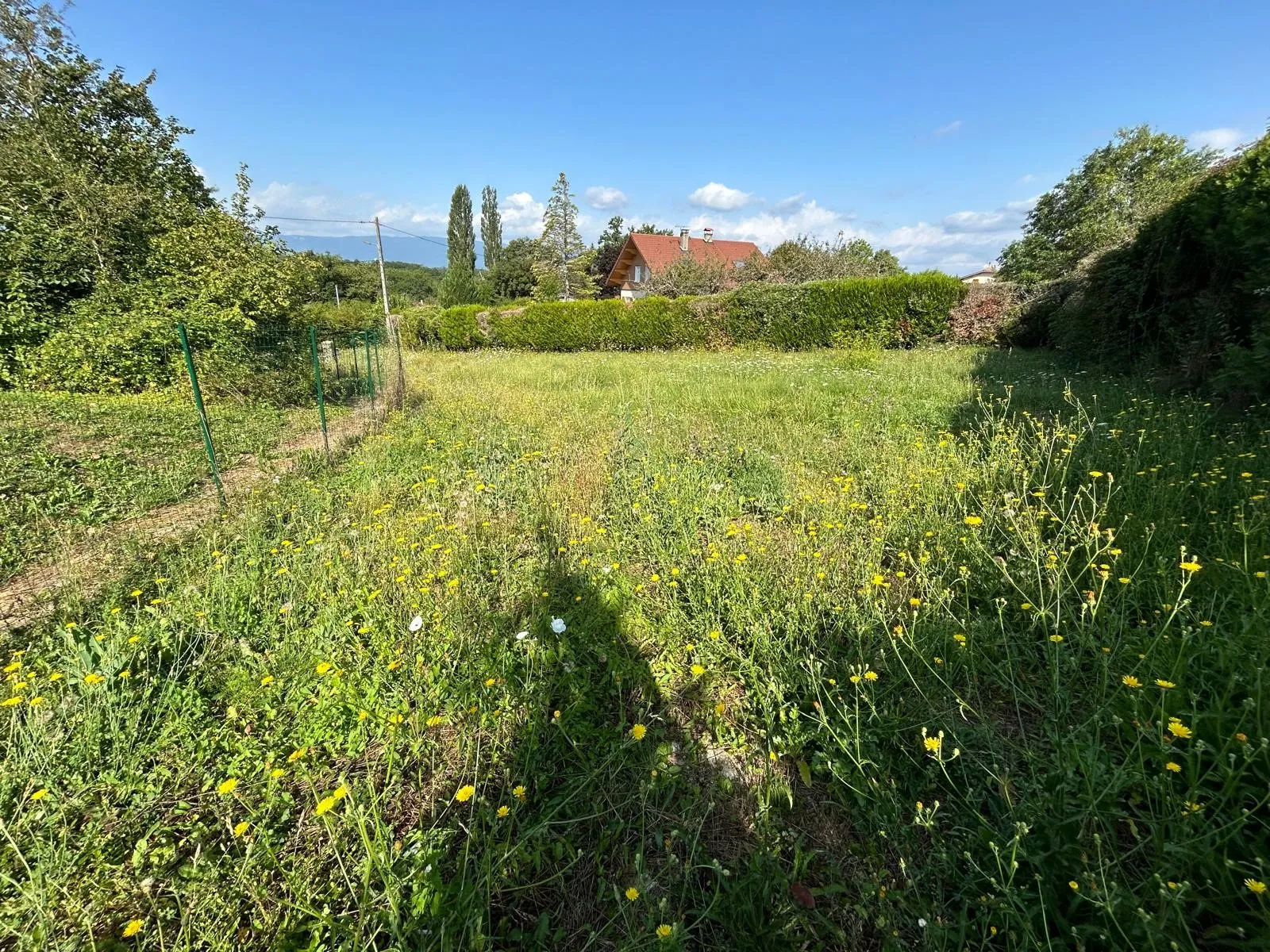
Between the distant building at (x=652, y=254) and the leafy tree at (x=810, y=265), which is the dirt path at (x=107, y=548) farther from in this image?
the distant building at (x=652, y=254)

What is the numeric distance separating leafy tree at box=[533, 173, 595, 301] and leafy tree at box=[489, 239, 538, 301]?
205cm

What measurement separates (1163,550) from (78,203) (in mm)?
14916

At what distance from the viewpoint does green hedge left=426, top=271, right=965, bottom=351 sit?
14.3 meters

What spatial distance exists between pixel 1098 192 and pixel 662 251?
969 inches

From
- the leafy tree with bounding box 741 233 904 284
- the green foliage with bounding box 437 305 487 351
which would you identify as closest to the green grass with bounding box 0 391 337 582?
the green foliage with bounding box 437 305 487 351

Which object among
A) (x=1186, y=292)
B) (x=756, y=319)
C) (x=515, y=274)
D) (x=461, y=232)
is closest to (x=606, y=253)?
(x=515, y=274)

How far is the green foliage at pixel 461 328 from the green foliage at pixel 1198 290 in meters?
20.2

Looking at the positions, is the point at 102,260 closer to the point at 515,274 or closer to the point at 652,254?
the point at 652,254

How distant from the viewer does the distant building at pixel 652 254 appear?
1356 inches

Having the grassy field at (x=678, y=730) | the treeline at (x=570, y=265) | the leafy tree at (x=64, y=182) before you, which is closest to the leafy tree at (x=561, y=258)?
the treeline at (x=570, y=265)

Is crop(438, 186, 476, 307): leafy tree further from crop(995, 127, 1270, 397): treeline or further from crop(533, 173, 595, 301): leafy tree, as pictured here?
crop(995, 127, 1270, 397): treeline

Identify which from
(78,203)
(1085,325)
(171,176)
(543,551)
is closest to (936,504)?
(543,551)

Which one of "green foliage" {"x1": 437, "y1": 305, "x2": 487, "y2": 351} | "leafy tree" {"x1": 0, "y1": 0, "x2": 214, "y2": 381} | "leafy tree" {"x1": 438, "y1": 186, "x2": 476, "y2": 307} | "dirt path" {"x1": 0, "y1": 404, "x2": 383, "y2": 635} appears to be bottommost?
"dirt path" {"x1": 0, "y1": 404, "x2": 383, "y2": 635}

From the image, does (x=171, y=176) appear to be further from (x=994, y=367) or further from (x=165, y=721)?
(x=994, y=367)
